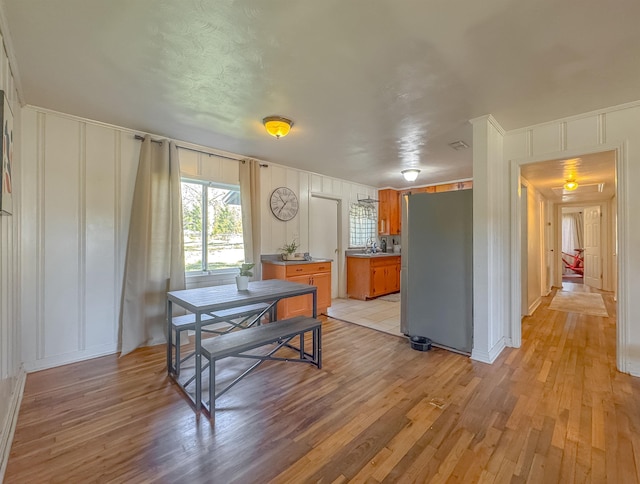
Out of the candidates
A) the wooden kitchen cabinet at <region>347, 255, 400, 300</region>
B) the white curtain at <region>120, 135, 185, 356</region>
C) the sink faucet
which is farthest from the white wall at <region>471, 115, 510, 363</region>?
the sink faucet

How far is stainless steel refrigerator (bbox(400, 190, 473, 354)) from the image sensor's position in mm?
3047

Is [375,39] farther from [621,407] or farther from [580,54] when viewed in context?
[621,407]

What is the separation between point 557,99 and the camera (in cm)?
248

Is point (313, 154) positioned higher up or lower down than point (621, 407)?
higher up

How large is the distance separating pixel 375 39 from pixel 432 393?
8.38 ft

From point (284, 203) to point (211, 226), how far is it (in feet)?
4.13

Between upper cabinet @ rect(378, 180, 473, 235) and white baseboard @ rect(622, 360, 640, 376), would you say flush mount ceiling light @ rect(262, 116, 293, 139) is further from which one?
upper cabinet @ rect(378, 180, 473, 235)

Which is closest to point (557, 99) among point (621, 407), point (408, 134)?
point (408, 134)

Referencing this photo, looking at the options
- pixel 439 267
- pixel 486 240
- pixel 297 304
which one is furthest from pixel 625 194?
pixel 297 304

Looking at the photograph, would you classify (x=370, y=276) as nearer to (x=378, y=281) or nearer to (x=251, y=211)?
(x=378, y=281)

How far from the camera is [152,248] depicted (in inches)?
129

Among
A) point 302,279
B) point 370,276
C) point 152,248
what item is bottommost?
point 370,276

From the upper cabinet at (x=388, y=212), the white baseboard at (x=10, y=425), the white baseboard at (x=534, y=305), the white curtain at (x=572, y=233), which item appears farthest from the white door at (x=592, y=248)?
the white baseboard at (x=10, y=425)

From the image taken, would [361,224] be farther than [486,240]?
Yes
